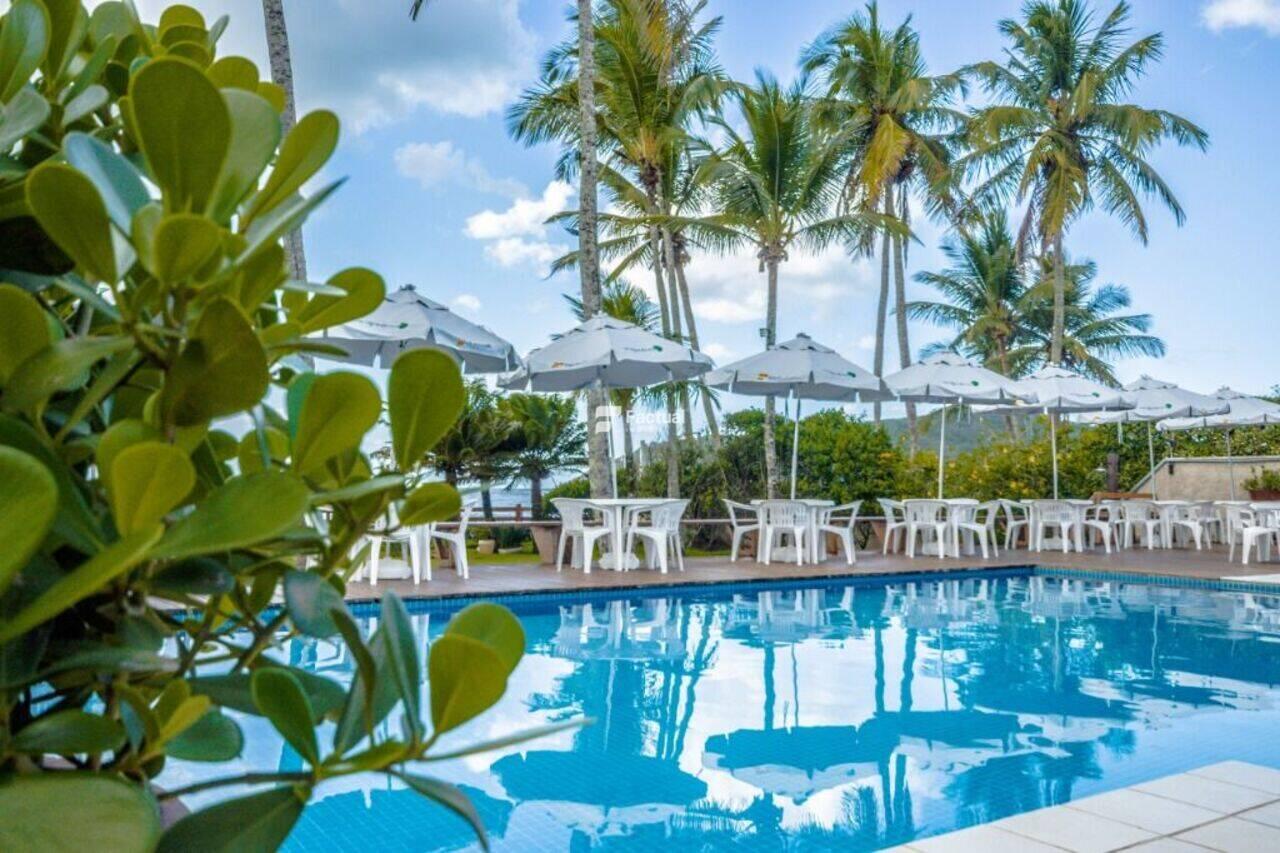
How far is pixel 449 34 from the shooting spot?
16.2m

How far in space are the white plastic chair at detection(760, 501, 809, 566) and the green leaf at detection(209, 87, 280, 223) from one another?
11666mm

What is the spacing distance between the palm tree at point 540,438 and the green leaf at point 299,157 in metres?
20.7

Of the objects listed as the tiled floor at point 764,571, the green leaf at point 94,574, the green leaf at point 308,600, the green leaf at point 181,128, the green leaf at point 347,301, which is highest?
the green leaf at point 181,128

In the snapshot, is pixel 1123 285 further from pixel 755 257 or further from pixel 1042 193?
pixel 755 257

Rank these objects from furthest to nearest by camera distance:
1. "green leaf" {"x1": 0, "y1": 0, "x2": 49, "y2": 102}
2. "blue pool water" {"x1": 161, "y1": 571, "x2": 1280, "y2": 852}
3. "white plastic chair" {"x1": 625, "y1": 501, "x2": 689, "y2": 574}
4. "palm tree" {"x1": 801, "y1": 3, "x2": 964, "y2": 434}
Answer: "palm tree" {"x1": 801, "y1": 3, "x2": 964, "y2": 434} → "white plastic chair" {"x1": 625, "y1": 501, "x2": 689, "y2": 574} → "blue pool water" {"x1": 161, "y1": 571, "x2": 1280, "y2": 852} → "green leaf" {"x1": 0, "y1": 0, "x2": 49, "y2": 102}

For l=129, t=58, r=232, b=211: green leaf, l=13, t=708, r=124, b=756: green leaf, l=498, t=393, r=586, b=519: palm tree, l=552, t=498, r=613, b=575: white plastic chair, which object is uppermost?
l=498, t=393, r=586, b=519: palm tree

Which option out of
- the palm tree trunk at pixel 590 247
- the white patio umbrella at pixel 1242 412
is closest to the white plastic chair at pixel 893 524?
the palm tree trunk at pixel 590 247

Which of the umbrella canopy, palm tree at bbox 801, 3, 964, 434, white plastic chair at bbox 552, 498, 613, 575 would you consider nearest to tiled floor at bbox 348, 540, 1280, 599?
white plastic chair at bbox 552, 498, 613, 575

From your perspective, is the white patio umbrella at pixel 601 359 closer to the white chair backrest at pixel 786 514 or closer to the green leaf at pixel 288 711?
the white chair backrest at pixel 786 514

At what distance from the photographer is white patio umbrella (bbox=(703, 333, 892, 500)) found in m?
11.8

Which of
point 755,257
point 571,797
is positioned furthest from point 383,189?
point 571,797

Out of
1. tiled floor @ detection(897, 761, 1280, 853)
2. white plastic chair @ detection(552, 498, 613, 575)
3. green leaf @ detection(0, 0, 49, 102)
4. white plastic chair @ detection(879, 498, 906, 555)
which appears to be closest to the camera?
green leaf @ detection(0, 0, 49, 102)

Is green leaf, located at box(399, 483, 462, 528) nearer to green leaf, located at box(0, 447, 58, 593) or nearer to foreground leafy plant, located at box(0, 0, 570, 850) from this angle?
foreground leafy plant, located at box(0, 0, 570, 850)

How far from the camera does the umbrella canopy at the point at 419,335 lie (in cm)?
930
